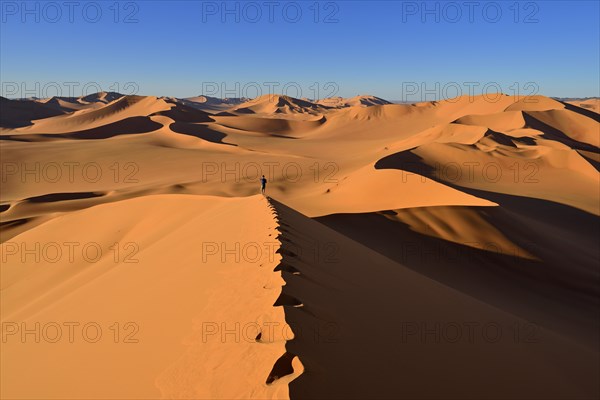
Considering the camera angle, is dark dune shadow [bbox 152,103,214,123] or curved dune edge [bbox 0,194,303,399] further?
dark dune shadow [bbox 152,103,214,123]

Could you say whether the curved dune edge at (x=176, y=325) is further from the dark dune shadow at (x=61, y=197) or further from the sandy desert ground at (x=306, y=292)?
the dark dune shadow at (x=61, y=197)

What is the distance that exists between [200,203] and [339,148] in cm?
3470

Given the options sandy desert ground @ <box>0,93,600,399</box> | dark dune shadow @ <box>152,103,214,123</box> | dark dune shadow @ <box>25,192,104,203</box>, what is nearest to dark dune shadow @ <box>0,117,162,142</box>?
dark dune shadow @ <box>152,103,214,123</box>

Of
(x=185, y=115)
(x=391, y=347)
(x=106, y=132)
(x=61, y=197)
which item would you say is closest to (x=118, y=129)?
(x=106, y=132)

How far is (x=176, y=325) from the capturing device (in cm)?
417

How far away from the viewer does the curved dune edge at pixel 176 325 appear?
3104mm

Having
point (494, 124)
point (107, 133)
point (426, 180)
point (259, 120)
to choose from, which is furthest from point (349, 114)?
point (426, 180)

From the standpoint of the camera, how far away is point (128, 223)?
12531 mm

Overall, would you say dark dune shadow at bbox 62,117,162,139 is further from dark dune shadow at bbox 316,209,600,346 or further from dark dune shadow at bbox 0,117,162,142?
dark dune shadow at bbox 316,209,600,346

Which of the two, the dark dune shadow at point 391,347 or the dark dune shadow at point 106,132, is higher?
the dark dune shadow at point 106,132

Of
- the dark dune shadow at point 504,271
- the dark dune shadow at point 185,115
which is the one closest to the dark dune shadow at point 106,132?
the dark dune shadow at point 185,115

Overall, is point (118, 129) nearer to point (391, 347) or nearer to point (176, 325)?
point (176, 325)

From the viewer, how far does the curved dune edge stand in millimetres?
3104

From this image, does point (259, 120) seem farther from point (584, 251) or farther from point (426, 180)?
point (584, 251)
